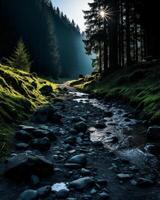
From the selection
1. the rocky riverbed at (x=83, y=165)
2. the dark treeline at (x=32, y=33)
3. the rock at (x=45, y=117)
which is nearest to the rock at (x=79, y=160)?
the rocky riverbed at (x=83, y=165)

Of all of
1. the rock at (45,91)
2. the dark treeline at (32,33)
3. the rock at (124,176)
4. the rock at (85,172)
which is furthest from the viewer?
the dark treeline at (32,33)

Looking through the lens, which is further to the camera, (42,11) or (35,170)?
(42,11)

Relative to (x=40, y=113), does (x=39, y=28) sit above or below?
above

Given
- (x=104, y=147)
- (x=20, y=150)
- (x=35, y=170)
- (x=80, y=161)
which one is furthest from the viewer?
(x=104, y=147)

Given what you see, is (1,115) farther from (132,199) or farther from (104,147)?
(132,199)

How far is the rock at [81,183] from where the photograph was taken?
6.76 meters

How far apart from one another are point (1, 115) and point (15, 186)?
238 inches

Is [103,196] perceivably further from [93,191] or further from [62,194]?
[62,194]

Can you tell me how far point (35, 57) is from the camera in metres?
99.7

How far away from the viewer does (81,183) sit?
22.4 feet

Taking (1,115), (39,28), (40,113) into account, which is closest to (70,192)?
(1,115)

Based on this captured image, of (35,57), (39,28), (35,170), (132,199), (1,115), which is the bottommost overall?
(132,199)

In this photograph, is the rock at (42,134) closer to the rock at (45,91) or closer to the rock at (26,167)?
the rock at (26,167)

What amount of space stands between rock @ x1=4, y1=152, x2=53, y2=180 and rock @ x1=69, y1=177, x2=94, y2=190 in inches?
37.6
